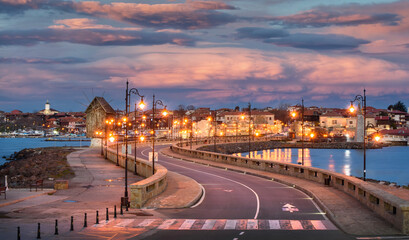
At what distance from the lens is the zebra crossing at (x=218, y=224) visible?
19.8 metres

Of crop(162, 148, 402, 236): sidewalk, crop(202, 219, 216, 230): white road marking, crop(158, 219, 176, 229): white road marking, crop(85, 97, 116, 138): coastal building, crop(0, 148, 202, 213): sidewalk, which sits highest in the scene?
crop(85, 97, 116, 138): coastal building

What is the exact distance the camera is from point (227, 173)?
46.4m

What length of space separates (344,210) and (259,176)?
1998 centimetres

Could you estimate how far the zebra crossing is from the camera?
19781 millimetres

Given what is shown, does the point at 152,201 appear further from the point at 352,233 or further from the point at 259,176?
the point at 259,176

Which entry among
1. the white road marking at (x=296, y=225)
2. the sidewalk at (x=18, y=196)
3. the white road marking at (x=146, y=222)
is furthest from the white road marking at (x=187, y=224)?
the sidewalk at (x=18, y=196)

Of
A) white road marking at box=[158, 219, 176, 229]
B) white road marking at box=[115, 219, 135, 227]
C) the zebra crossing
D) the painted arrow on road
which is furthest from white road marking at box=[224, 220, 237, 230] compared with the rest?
white road marking at box=[115, 219, 135, 227]

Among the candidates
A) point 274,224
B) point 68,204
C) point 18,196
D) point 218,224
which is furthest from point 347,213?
point 18,196

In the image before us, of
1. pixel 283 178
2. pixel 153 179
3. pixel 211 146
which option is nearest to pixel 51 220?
pixel 153 179

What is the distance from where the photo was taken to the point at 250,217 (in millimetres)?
22328

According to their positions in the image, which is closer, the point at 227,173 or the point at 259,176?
the point at 259,176

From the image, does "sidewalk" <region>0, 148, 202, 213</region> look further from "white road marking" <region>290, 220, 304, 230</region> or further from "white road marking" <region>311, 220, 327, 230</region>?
"white road marking" <region>311, 220, 327, 230</region>

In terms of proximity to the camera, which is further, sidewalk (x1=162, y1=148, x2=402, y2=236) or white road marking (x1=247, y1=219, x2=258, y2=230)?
white road marking (x1=247, y1=219, x2=258, y2=230)

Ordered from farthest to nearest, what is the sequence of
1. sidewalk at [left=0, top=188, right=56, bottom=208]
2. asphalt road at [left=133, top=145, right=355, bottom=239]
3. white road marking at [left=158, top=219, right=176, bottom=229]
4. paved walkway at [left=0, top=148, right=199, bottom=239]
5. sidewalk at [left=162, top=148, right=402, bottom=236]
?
sidewalk at [left=0, top=188, right=56, bottom=208]
paved walkway at [left=0, top=148, right=199, bottom=239]
white road marking at [left=158, top=219, right=176, bottom=229]
sidewalk at [left=162, top=148, right=402, bottom=236]
asphalt road at [left=133, top=145, right=355, bottom=239]
